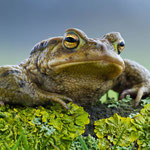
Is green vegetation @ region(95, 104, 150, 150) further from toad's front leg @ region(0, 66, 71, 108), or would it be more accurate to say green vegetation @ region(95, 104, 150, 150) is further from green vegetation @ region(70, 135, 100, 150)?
toad's front leg @ region(0, 66, 71, 108)

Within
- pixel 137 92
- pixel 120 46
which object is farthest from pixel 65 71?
pixel 137 92

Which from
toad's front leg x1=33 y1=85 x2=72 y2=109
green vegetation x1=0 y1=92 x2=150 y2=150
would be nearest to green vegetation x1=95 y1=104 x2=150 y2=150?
green vegetation x1=0 y1=92 x2=150 y2=150

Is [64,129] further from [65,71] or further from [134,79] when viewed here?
[134,79]

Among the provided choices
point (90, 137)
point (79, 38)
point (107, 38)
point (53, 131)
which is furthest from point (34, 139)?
point (107, 38)

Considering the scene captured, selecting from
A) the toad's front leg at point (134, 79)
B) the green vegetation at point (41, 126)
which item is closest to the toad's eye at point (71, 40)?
the green vegetation at point (41, 126)

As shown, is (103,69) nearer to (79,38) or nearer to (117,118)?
(79,38)

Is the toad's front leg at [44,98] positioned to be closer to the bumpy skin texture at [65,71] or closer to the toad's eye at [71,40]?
the bumpy skin texture at [65,71]

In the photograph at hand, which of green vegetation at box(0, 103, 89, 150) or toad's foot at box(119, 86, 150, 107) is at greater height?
green vegetation at box(0, 103, 89, 150)
